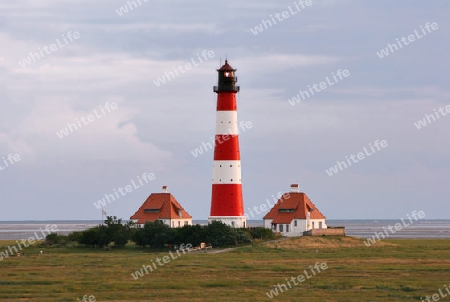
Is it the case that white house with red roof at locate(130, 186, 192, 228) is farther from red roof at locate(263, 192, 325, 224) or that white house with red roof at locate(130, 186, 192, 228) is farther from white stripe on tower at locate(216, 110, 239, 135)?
white stripe on tower at locate(216, 110, 239, 135)

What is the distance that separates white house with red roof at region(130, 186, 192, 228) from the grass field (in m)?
8.78

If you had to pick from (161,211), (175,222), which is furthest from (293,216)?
(161,211)

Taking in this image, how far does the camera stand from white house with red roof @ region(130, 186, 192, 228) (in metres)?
82.2

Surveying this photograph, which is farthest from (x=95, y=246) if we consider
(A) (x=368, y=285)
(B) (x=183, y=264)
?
(A) (x=368, y=285)

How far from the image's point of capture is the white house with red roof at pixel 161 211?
82250 mm

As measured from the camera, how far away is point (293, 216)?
266 feet

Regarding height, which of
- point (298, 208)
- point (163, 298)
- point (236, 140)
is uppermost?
point (236, 140)

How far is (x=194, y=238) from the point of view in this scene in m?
73.2

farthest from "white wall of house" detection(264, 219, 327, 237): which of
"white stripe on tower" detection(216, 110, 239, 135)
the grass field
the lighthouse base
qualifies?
"white stripe on tower" detection(216, 110, 239, 135)

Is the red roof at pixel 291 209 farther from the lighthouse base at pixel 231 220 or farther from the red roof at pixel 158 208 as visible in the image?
the red roof at pixel 158 208

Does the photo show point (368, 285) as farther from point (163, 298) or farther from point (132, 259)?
point (132, 259)

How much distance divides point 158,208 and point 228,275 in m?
31.0

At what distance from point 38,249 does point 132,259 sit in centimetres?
1268

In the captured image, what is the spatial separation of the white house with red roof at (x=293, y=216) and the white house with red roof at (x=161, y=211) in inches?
302
